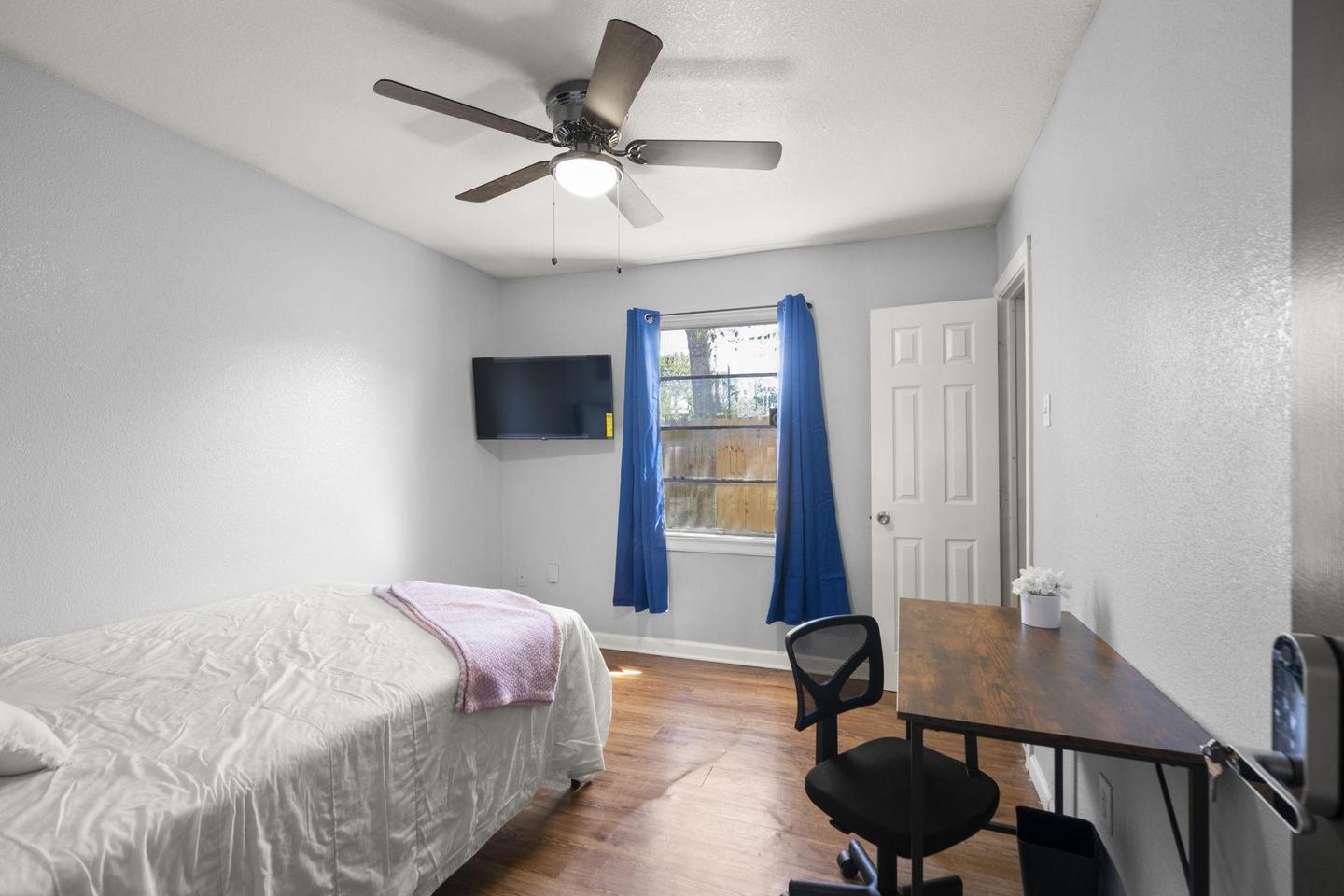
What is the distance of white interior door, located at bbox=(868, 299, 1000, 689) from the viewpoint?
328 cm

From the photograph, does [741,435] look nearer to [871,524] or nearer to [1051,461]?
[871,524]

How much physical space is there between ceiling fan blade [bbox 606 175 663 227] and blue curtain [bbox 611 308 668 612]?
4.76 ft

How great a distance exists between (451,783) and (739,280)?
10.4 ft

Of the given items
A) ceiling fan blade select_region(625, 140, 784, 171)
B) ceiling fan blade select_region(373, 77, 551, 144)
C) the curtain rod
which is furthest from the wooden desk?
the curtain rod

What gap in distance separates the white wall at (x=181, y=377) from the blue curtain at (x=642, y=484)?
127 cm

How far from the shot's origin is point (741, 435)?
411 cm

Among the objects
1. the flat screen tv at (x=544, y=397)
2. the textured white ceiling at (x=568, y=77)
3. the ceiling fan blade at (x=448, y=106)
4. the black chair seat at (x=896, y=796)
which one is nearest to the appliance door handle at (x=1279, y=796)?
the black chair seat at (x=896, y=796)

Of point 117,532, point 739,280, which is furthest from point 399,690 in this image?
point 739,280

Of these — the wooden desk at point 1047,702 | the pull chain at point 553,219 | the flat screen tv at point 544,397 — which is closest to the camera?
the wooden desk at point 1047,702

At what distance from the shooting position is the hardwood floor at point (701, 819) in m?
2.01

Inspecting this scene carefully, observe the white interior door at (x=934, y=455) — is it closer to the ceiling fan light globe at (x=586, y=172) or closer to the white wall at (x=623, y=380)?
the white wall at (x=623, y=380)

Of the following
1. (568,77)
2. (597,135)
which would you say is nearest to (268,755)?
(597,135)

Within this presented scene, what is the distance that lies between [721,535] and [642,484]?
610mm

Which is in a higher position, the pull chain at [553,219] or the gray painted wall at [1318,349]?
the pull chain at [553,219]
